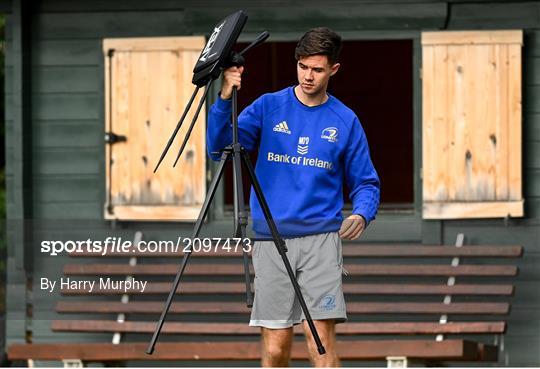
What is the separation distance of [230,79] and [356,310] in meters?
4.46

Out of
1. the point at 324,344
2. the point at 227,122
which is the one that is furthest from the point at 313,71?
the point at 324,344

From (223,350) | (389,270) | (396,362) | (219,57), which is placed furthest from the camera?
(389,270)

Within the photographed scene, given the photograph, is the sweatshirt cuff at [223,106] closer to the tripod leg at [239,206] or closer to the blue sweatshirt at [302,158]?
the tripod leg at [239,206]

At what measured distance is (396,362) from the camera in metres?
8.89

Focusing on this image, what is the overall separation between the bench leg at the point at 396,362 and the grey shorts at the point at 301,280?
130 inches

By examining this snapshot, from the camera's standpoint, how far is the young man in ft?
18.1

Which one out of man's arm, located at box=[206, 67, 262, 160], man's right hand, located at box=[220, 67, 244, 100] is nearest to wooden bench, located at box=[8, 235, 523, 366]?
man's arm, located at box=[206, 67, 262, 160]

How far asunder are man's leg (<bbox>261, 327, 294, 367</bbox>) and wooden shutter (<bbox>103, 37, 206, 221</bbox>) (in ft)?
13.6

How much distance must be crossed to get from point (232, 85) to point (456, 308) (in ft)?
14.7

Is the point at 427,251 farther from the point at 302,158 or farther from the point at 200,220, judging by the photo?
the point at 200,220

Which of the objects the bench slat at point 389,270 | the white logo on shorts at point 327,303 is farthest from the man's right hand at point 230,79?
the bench slat at point 389,270

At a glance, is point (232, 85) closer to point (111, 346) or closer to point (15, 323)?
point (111, 346)

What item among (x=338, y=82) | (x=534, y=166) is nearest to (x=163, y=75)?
(x=534, y=166)

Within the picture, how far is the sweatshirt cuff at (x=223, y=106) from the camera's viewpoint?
527 cm
